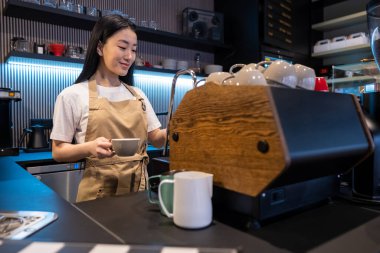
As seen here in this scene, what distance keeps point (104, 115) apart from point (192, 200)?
888 mm

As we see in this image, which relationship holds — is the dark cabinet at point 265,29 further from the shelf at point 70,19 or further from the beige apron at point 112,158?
the beige apron at point 112,158

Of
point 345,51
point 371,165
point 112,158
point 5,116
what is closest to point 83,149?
point 112,158

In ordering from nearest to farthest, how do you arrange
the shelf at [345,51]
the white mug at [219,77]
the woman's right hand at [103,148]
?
the white mug at [219,77], the woman's right hand at [103,148], the shelf at [345,51]

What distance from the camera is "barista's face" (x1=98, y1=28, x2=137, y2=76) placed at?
1442 millimetres

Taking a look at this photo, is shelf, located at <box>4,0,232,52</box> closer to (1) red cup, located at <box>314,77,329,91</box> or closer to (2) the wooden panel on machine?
(2) the wooden panel on machine

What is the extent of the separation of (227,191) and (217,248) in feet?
0.68

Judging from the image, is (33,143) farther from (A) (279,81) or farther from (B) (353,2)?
(B) (353,2)

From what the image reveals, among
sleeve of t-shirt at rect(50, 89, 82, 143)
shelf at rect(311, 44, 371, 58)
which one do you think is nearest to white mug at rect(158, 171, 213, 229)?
sleeve of t-shirt at rect(50, 89, 82, 143)

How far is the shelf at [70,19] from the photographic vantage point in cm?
245

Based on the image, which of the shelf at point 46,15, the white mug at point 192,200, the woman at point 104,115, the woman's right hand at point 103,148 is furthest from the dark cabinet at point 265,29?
the white mug at point 192,200

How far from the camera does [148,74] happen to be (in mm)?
3279

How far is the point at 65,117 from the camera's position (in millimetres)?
1362

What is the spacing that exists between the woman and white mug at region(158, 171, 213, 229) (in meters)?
0.69

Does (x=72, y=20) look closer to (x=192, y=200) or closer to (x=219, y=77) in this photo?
(x=219, y=77)
